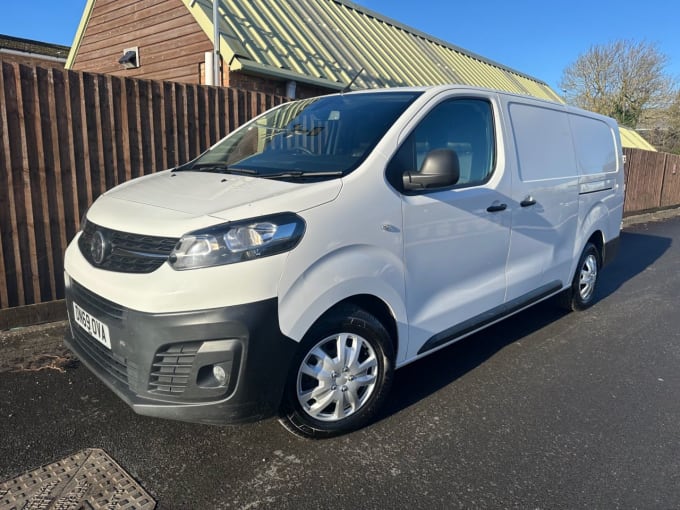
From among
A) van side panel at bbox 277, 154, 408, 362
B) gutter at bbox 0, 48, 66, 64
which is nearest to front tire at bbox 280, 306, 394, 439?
van side panel at bbox 277, 154, 408, 362

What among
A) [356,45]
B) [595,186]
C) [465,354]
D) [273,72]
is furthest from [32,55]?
[465,354]

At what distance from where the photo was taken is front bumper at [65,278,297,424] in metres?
2.22

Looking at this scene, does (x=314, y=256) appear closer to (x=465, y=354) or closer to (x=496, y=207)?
(x=496, y=207)

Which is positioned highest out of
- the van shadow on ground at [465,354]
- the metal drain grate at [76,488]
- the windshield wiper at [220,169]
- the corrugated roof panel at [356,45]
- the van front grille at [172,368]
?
the corrugated roof panel at [356,45]

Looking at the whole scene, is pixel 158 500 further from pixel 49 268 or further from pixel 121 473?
pixel 49 268

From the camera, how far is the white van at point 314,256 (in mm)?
2264

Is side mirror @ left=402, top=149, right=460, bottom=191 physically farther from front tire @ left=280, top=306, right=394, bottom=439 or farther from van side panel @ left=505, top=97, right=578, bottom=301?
van side panel @ left=505, top=97, right=578, bottom=301

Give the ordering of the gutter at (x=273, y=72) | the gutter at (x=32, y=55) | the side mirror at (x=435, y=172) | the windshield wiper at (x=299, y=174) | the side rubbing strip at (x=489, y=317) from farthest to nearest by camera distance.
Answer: the gutter at (x=32, y=55) < the gutter at (x=273, y=72) < the side rubbing strip at (x=489, y=317) < the side mirror at (x=435, y=172) < the windshield wiper at (x=299, y=174)

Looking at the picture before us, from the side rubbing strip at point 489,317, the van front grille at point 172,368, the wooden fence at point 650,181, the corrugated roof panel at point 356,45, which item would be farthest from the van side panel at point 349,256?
the wooden fence at point 650,181

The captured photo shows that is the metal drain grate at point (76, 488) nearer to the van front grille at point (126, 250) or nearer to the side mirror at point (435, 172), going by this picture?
the van front grille at point (126, 250)

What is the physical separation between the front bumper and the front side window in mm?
1178

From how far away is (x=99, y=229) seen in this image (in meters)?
2.70

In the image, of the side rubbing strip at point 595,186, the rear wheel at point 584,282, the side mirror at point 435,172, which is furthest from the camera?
the rear wheel at point 584,282

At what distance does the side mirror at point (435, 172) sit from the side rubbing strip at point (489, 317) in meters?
0.99
